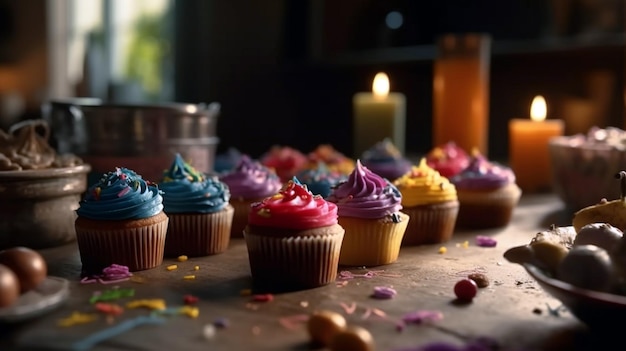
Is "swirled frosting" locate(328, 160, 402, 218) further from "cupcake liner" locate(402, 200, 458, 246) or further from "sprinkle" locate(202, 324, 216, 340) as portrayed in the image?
"sprinkle" locate(202, 324, 216, 340)

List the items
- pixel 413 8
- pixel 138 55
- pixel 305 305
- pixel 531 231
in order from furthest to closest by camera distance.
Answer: pixel 138 55 < pixel 413 8 < pixel 531 231 < pixel 305 305

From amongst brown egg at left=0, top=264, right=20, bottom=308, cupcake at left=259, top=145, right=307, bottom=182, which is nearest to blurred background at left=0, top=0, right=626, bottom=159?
cupcake at left=259, top=145, right=307, bottom=182

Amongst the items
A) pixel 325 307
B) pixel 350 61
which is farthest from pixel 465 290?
pixel 350 61

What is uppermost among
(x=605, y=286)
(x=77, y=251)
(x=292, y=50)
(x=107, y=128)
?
(x=292, y=50)

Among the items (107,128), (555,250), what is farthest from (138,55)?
(555,250)

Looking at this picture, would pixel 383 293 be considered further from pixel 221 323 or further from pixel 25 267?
pixel 25 267

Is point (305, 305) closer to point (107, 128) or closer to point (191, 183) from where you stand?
point (191, 183)
